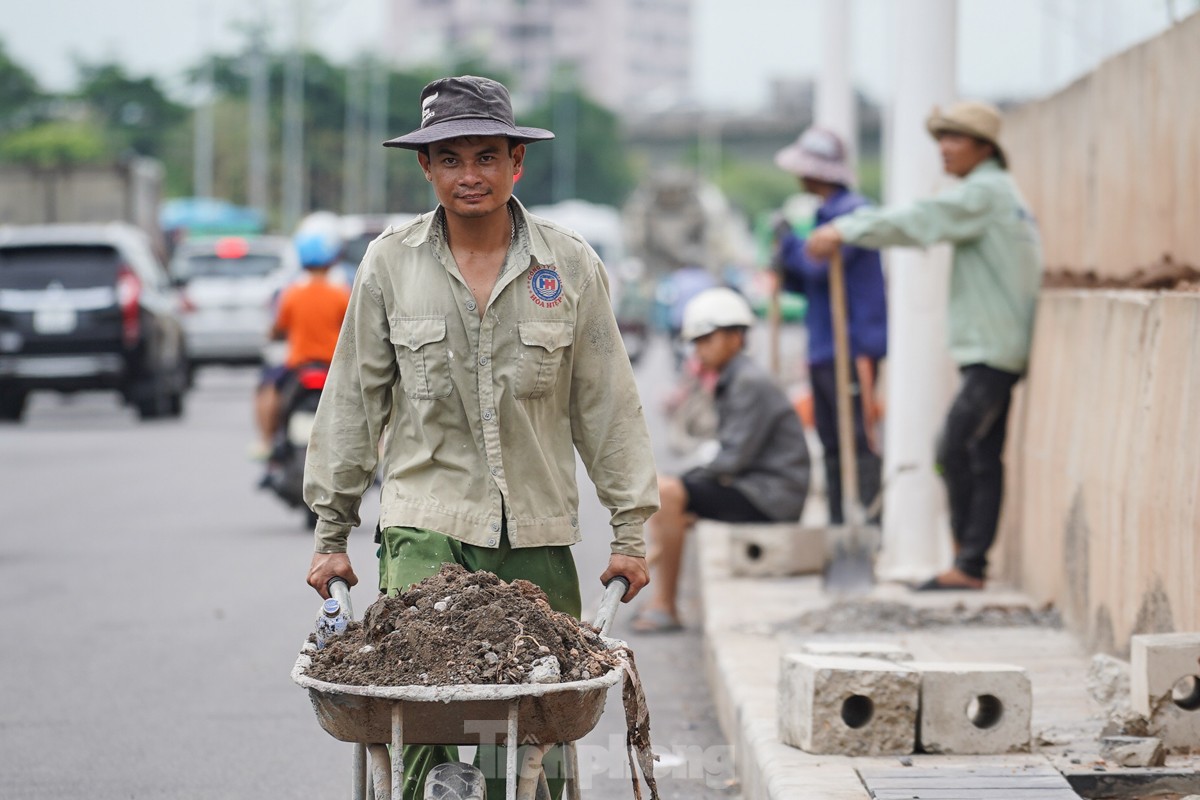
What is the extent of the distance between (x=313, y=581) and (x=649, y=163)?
134529mm

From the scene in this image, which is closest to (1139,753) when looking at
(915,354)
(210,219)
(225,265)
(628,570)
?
(628,570)

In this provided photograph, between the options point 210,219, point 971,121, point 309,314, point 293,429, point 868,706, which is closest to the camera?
point 868,706

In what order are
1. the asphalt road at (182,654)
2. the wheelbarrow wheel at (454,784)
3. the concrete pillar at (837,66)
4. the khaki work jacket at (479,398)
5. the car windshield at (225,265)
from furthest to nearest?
the car windshield at (225,265) < the concrete pillar at (837,66) < the asphalt road at (182,654) < the khaki work jacket at (479,398) < the wheelbarrow wheel at (454,784)

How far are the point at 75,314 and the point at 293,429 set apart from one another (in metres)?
9.83

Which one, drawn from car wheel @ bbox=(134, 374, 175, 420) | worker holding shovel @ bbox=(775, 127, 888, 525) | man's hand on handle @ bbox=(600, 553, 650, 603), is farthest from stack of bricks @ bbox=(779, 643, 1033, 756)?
car wheel @ bbox=(134, 374, 175, 420)

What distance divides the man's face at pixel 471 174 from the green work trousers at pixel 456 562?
74 cm

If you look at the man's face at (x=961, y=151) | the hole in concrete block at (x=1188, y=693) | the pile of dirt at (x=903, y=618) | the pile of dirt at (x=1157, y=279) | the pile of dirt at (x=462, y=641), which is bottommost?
the pile of dirt at (x=903, y=618)

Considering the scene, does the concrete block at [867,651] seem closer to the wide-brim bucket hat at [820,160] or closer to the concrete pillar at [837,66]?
the wide-brim bucket hat at [820,160]

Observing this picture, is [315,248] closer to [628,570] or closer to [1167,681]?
[1167,681]

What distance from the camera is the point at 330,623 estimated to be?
427 centimetres

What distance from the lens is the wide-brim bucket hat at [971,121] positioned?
28.0 ft

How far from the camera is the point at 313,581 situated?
4578mm

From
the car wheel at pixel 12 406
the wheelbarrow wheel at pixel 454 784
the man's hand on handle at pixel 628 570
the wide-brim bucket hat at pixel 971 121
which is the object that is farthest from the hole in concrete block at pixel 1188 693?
the car wheel at pixel 12 406

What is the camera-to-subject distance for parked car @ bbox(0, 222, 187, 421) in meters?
21.3
